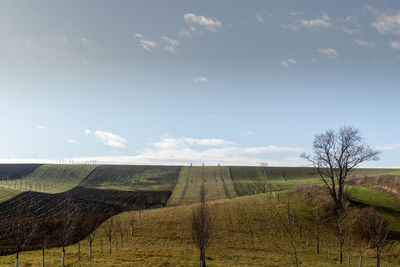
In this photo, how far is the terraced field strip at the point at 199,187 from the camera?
12594 centimetres

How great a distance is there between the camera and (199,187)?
509 ft

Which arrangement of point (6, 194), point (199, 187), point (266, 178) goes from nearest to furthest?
1. point (6, 194)
2. point (199, 187)
3. point (266, 178)

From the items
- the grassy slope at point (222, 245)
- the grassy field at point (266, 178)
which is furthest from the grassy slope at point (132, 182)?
the grassy slope at point (222, 245)

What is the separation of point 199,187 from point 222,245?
102m

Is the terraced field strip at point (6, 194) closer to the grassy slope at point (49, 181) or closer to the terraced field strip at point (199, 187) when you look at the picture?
the grassy slope at point (49, 181)

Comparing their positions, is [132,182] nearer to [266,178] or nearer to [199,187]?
[199,187]

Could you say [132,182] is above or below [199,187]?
below

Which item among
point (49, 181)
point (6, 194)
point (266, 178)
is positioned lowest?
point (49, 181)

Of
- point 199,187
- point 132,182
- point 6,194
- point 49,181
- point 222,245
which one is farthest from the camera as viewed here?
point 132,182

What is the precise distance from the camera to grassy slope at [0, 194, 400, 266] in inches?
1559

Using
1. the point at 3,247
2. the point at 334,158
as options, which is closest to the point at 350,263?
the point at 334,158

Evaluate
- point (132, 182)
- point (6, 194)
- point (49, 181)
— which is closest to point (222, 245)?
point (6, 194)

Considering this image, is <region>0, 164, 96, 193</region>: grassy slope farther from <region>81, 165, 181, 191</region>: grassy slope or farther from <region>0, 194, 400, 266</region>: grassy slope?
<region>0, 194, 400, 266</region>: grassy slope

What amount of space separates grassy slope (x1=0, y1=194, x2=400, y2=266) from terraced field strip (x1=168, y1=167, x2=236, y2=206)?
132 feet
